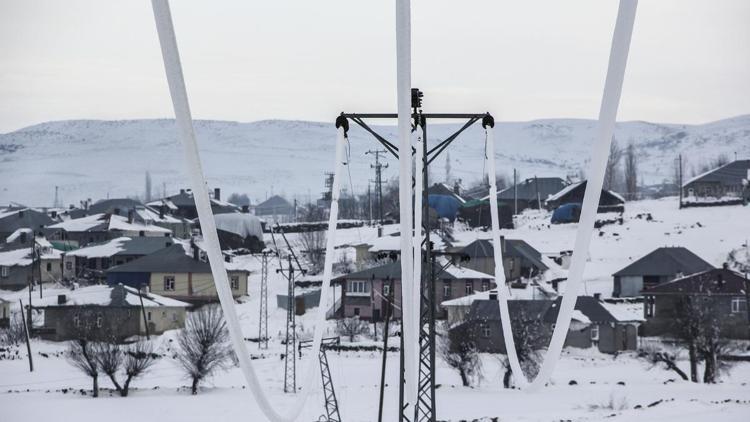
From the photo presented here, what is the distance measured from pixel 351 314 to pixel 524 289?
452 inches

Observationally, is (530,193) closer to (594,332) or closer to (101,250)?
(101,250)

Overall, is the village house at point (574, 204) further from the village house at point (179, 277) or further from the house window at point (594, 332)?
the house window at point (594, 332)

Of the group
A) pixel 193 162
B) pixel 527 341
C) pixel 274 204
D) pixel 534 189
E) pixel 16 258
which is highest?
pixel 274 204

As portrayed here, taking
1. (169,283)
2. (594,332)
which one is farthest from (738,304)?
(169,283)

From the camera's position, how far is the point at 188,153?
7.81 m

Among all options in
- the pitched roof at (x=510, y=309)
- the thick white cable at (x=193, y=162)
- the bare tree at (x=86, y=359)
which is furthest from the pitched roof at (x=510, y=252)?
the thick white cable at (x=193, y=162)

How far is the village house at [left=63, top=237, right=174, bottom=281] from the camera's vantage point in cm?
8019

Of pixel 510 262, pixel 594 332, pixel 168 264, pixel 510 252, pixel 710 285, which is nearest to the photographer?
pixel 594 332

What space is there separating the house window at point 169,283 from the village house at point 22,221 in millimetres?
37972

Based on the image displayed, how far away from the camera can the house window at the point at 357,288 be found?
63062mm

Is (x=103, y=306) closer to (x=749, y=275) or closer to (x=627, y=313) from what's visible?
(x=627, y=313)

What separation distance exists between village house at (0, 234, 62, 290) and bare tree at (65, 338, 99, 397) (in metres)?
27.5

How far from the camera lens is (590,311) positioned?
5425 cm

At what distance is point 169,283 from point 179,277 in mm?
833
